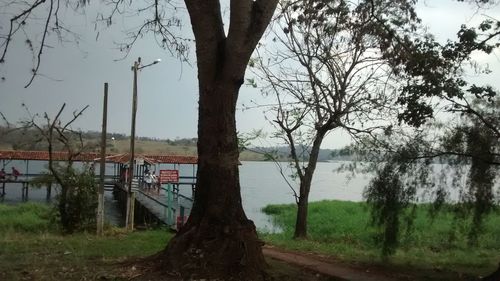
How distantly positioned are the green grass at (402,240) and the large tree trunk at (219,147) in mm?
5020

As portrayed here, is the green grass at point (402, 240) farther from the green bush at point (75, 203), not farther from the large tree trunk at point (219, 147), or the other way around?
the green bush at point (75, 203)

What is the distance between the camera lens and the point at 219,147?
8.16 metres

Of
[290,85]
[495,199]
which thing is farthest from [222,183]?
[290,85]

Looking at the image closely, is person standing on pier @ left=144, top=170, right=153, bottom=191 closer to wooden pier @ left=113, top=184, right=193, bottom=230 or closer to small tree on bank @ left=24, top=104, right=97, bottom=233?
wooden pier @ left=113, top=184, right=193, bottom=230

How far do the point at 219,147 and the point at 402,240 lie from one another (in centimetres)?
686

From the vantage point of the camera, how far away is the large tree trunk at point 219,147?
7805 millimetres

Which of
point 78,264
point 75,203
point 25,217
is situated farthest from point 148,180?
point 78,264

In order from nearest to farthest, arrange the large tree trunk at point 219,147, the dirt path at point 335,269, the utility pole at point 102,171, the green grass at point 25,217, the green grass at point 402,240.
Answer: the large tree trunk at point 219,147 < the dirt path at point 335,269 < the green grass at point 402,240 < the utility pole at point 102,171 < the green grass at point 25,217

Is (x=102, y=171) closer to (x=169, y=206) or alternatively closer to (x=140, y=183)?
(x=169, y=206)

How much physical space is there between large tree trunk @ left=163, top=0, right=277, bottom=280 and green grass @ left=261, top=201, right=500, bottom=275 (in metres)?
5.02

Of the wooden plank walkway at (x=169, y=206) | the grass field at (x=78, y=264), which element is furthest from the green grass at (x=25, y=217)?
the grass field at (x=78, y=264)

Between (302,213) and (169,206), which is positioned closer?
(302,213)

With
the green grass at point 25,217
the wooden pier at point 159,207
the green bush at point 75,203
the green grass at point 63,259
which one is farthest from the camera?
the wooden pier at point 159,207

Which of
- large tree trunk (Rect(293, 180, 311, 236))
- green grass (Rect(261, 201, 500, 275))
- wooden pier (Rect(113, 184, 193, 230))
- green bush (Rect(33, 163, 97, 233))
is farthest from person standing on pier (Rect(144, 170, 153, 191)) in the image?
large tree trunk (Rect(293, 180, 311, 236))
